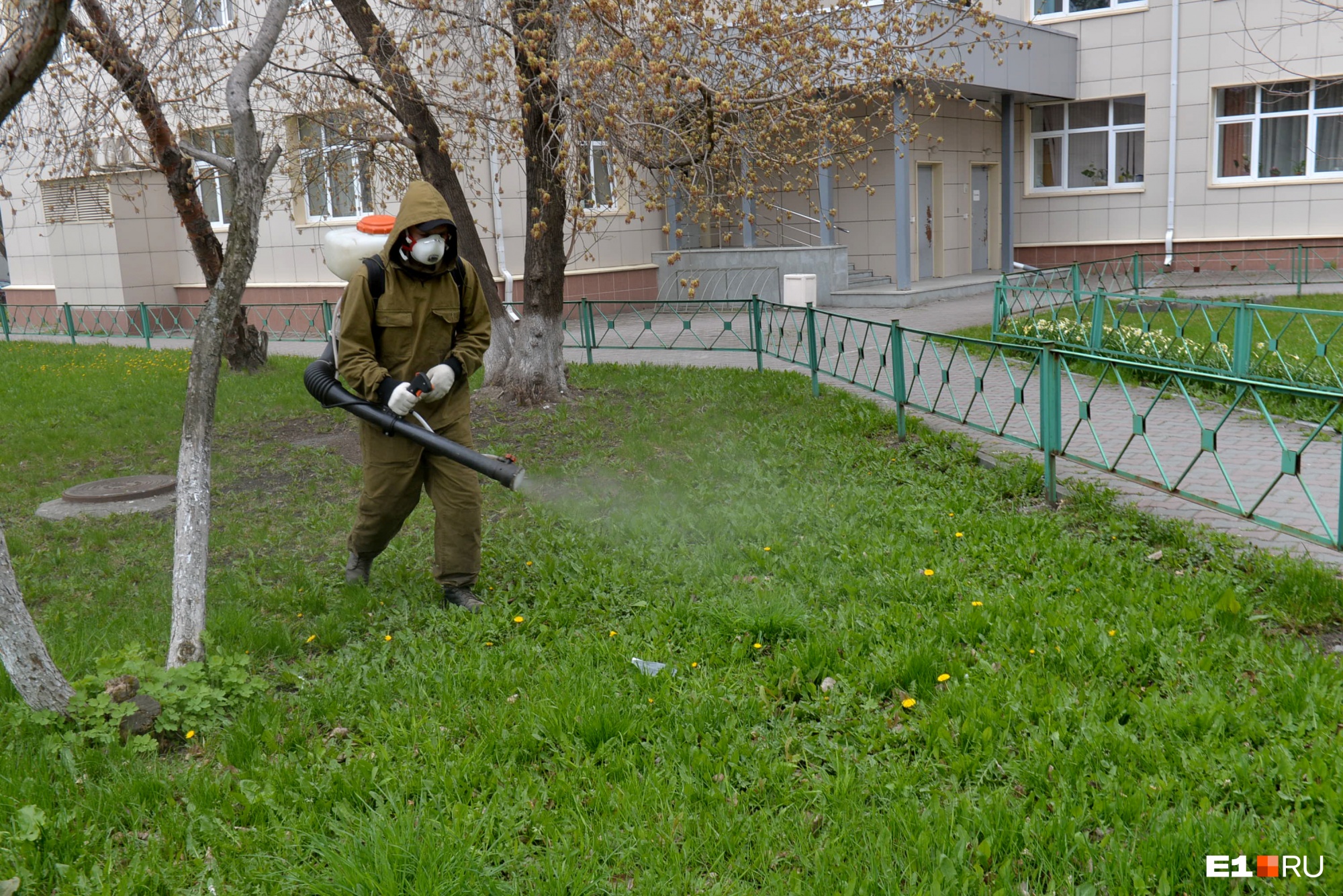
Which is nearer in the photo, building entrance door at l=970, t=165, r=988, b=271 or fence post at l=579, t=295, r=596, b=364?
fence post at l=579, t=295, r=596, b=364

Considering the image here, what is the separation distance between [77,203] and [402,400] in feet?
65.8

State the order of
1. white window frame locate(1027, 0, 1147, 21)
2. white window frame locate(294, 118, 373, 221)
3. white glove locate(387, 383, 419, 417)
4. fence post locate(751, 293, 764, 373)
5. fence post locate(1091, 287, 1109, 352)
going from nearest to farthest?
white glove locate(387, 383, 419, 417), white window frame locate(294, 118, 373, 221), fence post locate(751, 293, 764, 373), fence post locate(1091, 287, 1109, 352), white window frame locate(1027, 0, 1147, 21)

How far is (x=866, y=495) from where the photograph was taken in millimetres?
6320

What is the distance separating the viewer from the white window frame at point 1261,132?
63.2 ft

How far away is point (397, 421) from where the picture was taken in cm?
459

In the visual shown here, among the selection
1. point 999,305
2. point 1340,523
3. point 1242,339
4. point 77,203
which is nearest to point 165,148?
point 999,305

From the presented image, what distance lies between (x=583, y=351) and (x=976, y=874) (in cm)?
1222

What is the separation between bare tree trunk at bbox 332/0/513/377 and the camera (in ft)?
28.6

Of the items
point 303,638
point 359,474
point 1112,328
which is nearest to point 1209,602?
point 303,638

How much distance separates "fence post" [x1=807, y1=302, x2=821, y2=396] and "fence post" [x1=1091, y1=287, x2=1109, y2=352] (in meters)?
3.43

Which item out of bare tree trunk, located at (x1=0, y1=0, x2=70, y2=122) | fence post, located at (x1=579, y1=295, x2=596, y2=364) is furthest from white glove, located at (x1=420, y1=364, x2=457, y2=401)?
fence post, located at (x1=579, y1=295, x2=596, y2=364)

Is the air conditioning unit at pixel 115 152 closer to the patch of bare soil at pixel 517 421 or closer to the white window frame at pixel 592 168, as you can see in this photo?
the patch of bare soil at pixel 517 421

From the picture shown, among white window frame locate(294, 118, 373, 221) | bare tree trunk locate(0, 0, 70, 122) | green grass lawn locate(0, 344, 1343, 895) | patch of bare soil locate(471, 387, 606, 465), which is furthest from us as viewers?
white window frame locate(294, 118, 373, 221)

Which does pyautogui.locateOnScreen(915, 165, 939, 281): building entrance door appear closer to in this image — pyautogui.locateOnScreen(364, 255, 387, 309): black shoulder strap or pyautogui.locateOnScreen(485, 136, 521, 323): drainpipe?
pyautogui.locateOnScreen(485, 136, 521, 323): drainpipe
